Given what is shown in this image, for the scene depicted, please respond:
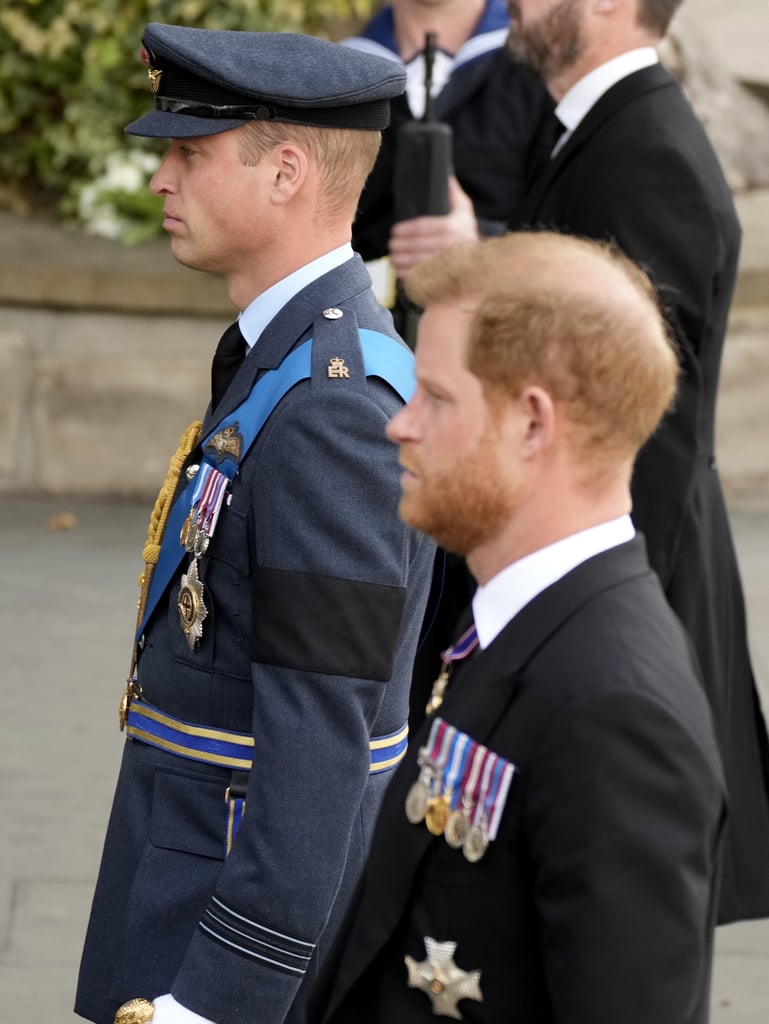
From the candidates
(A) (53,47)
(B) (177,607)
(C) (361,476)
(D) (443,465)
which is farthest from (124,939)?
(A) (53,47)

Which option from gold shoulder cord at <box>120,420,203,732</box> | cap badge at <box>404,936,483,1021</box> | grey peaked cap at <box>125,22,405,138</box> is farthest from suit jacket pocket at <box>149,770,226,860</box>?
grey peaked cap at <box>125,22,405,138</box>

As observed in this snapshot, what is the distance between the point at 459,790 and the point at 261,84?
1070mm

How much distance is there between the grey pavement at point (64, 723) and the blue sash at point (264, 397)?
5.48 ft

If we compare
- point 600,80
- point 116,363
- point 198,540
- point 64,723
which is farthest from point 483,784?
point 116,363

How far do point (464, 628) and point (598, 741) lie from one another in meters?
0.35

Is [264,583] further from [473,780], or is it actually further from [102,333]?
[102,333]

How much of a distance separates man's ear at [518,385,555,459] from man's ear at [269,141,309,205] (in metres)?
0.80

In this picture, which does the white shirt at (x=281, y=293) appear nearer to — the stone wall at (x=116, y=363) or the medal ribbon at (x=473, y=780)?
the medal ribbon at (x=473, y=780)

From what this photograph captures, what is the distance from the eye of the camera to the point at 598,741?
1466mm

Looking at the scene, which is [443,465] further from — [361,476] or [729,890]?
[729,890]

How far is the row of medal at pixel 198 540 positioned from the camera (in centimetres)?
219

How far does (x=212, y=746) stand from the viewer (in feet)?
7.32

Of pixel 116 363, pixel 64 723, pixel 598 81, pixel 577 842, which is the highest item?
pixel 598 81

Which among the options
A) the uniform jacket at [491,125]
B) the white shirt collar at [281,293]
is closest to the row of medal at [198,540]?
the white shirt collar at [281,293]
